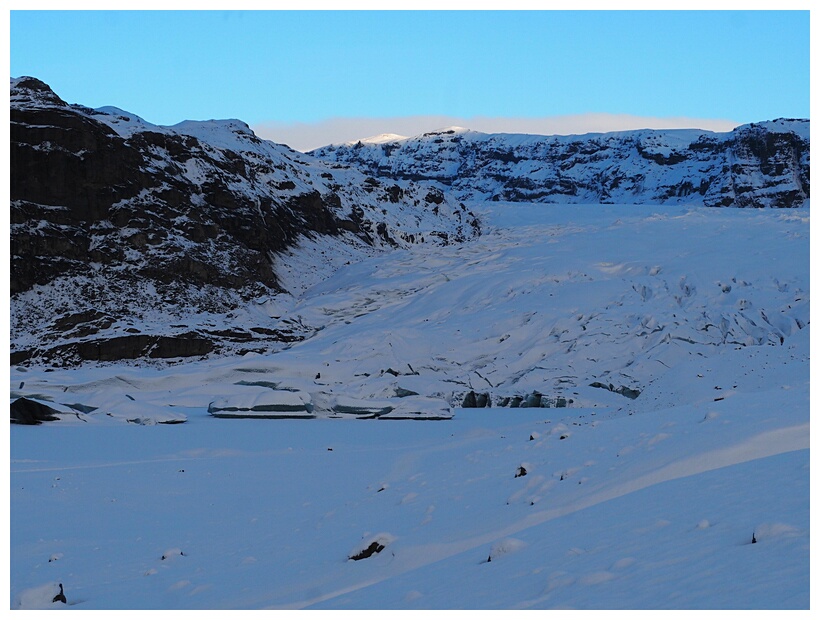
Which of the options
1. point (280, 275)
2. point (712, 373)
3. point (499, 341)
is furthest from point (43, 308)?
point (712, 373)

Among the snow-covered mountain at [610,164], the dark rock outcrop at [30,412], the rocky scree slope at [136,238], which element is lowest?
the dark rock outcrop at [30,412]

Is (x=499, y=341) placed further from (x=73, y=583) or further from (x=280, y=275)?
(x=73, y=583)

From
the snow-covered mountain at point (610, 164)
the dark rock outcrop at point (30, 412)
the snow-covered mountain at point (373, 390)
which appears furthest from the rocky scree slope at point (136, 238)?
the snow-covered mountain at point (610, 164)

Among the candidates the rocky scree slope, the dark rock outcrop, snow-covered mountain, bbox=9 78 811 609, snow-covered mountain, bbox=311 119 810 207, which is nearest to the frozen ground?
snow-covered mountain, bbox=9 78 811 609

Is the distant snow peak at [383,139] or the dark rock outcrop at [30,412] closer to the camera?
the dark rock outcrop at [30,412]

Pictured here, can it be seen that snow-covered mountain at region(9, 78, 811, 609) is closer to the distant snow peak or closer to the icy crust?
the icy crust

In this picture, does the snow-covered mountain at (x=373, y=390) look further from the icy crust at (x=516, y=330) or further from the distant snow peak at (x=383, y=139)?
the distant snow peak at (x=383, y=139)
